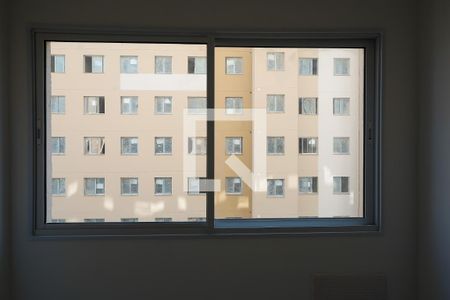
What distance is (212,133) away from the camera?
3.41 meters

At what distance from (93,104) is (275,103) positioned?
1.29m

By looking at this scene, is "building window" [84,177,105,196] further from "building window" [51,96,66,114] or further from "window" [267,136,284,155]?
"window" [267,136,284,155]

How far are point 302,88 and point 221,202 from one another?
1.01m

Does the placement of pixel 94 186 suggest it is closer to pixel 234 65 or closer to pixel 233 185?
pixel 233 185

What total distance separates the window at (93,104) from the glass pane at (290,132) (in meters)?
0.81

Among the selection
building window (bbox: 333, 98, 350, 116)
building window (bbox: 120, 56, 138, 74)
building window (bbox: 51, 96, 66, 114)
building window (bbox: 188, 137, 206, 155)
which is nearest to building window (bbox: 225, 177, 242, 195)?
building window (bbox: 188, 137, 206, 155)

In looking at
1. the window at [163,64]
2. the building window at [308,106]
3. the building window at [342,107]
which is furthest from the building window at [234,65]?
the building window at [342,107]

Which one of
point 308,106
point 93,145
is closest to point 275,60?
point 308,106

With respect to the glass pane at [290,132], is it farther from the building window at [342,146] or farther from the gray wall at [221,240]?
the gray wall at [221,240]

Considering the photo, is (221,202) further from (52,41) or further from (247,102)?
(52,41)

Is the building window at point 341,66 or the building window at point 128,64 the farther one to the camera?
the building window at point 341,66

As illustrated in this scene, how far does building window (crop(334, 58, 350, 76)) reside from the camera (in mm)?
3529

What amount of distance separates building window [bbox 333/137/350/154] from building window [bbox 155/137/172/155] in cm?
121

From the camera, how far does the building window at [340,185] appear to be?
356cm
